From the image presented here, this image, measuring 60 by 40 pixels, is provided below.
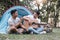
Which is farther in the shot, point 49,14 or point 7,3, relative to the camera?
point 49,14

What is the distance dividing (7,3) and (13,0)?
371 mm

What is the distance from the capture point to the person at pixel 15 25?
7794mm

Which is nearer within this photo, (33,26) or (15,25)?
(15,25)

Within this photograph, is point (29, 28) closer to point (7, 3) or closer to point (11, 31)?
point (11, 31)

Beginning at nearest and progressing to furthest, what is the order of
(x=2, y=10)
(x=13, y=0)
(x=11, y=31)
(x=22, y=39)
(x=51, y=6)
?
(x=22, y=39) → (x=11, y=31) → (x=2, y=10) → (x=13, y=0) → (x=51, y=6)

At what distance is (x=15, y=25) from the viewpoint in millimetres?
7855

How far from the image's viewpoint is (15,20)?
312 inches

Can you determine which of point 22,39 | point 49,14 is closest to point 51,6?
point 49,14

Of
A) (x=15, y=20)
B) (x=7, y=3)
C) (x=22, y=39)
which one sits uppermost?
(x=7, y=3)

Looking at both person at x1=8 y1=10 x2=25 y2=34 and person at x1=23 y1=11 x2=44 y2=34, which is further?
person at x1=23 y1=11 x2=44 y2=34

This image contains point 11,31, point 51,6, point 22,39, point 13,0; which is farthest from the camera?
point 51,6

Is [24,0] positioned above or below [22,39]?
above

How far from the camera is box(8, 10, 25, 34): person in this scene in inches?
307

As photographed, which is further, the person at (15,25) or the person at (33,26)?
the person at (33,26)
